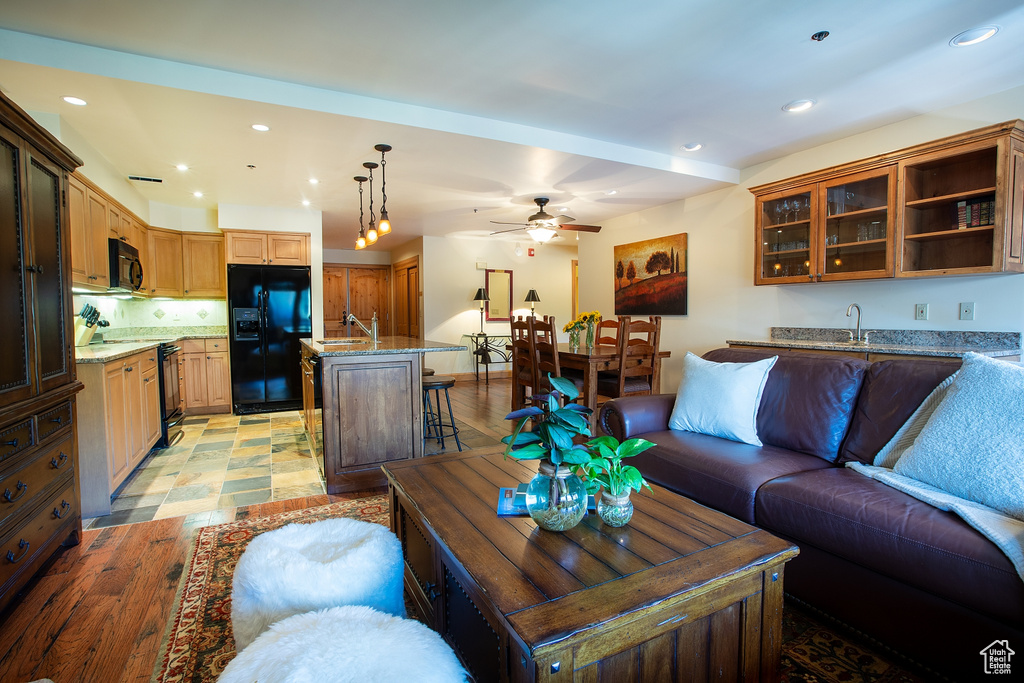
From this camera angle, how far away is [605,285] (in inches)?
257

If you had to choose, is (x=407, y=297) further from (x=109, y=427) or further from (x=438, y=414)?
(x=109, y=427)

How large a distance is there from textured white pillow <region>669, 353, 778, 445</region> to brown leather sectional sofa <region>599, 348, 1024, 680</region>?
57 mm

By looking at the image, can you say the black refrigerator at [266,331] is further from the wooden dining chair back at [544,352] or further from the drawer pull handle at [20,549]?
the drawer pull handle at [20,549]

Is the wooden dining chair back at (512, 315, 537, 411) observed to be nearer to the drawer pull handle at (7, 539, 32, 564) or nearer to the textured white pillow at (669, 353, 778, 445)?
the textured white pillow at (669, 353, 778, 445)

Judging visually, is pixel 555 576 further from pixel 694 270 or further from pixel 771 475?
pixel 694 270

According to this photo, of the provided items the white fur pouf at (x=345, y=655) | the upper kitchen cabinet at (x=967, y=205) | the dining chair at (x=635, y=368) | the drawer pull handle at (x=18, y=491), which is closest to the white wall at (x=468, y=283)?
the dining chair at (x=635, y=368)

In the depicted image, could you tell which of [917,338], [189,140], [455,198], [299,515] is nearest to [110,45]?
[189,140]

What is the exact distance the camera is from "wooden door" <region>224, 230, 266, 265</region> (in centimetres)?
536

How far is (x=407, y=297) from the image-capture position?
8.55 m

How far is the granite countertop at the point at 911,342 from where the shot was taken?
3.05 metres

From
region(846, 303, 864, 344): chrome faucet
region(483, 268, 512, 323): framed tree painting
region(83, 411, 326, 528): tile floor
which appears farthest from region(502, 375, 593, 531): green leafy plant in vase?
region(483, 268, 512, 323): framed tree painting

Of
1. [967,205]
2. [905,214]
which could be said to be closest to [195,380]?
[905,214]

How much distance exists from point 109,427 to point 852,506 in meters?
3.73

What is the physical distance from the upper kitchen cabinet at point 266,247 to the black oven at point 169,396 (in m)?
1.32
